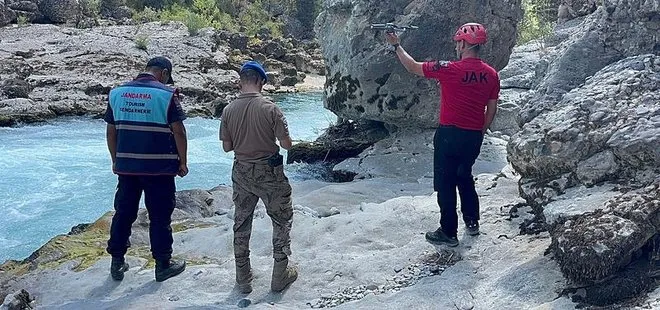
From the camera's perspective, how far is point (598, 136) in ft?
15.4

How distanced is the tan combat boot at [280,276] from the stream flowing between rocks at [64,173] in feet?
14.3

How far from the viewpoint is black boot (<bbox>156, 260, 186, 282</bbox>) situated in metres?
5.57

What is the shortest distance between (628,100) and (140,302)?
3745 mm

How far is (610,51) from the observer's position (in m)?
6.05

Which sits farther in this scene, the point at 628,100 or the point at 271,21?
the point at 271,21

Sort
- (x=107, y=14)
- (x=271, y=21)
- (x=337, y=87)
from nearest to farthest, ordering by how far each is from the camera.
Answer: (x=337, y=87) → (x=107, y=14) → (x=271, y=21)

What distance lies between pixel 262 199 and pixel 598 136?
2.38 m

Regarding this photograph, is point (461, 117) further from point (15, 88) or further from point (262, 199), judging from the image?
point (15, 88)

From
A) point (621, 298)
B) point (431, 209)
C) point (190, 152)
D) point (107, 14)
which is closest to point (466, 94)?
point (431, 209)

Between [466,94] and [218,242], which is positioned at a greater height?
[466,94]

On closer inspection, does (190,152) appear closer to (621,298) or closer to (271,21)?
(621,298)

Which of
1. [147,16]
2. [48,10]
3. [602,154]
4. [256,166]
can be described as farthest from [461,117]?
[147,16]

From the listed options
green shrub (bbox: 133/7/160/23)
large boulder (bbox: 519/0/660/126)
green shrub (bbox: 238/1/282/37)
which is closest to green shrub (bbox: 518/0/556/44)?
large boulder (bbox: 519/0/660/126)

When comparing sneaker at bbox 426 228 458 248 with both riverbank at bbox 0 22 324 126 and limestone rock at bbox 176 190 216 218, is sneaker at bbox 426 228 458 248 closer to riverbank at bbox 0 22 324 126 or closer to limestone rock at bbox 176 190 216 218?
limestone rock at bbox 176 190 216 218
